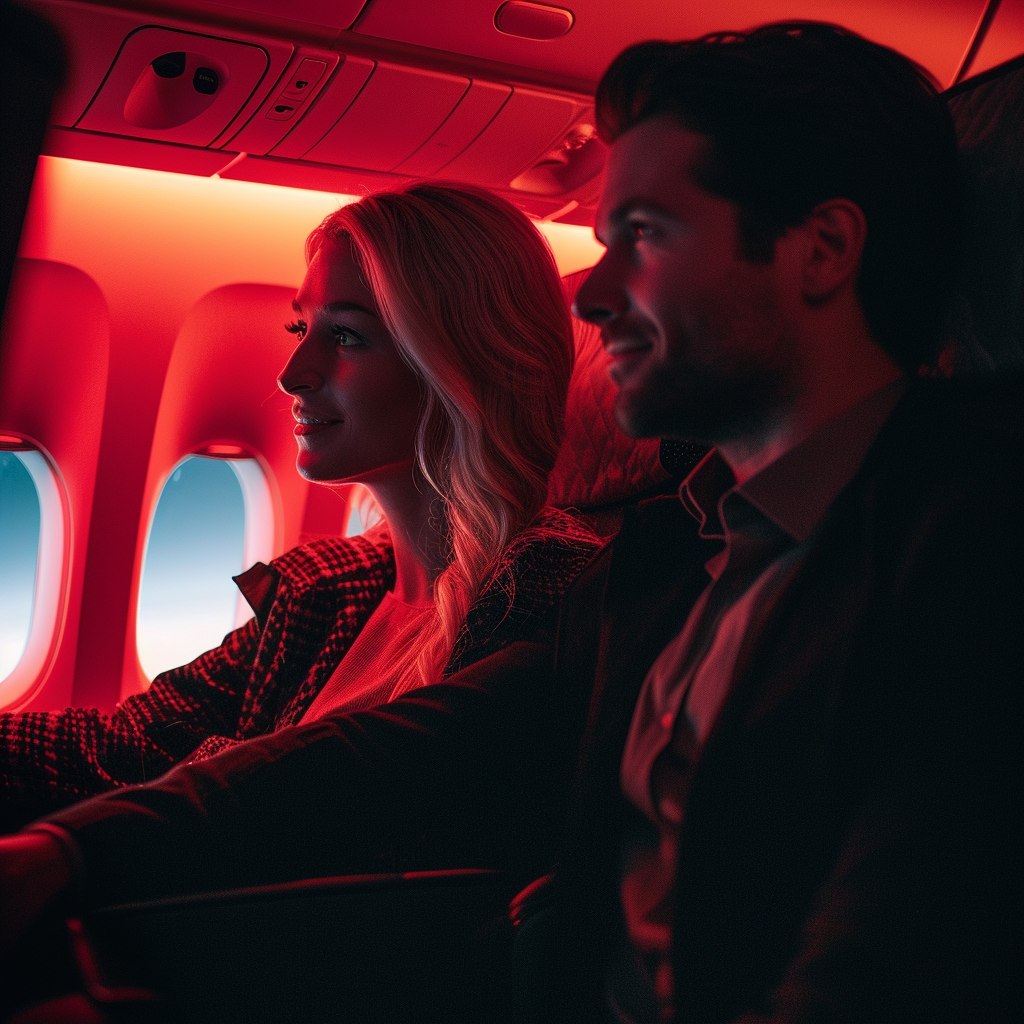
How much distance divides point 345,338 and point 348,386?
9 cm

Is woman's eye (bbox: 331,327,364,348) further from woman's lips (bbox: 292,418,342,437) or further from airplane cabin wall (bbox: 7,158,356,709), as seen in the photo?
airplane cabin wall (bbox: 7,158,356,709)

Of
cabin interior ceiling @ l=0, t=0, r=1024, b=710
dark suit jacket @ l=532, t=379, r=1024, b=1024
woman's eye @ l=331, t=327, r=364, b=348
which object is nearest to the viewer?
dark suit jacket @ l=532, t=379, r=1024, b=1024

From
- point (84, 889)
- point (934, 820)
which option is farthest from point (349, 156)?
point (934, 820)

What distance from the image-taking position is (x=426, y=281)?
1.49m

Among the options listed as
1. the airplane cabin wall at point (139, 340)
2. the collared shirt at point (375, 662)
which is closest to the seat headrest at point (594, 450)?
the collared shirt at point (375, 662)

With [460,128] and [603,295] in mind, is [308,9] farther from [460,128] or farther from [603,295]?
[603,295]

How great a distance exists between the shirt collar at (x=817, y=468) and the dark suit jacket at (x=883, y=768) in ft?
0.14

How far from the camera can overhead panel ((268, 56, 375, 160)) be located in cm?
194

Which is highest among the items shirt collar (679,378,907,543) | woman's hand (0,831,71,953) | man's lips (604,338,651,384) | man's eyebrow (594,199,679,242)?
man's eyebrow (594,199,679,242)

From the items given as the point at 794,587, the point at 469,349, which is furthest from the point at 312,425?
the point at 794,587

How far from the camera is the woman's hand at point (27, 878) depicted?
0.89m

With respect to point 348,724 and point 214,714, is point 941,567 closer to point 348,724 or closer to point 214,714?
point 348,724

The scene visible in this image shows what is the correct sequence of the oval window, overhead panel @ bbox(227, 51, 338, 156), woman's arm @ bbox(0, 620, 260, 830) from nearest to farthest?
woman's arm @ bbox(0, 620, 260, 830), overhead panel @ bbox(227, 51, 338, 156), the oval window

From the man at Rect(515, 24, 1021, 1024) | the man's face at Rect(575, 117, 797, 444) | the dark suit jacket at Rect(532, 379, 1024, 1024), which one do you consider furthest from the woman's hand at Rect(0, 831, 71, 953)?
the man's face at Rect(575, 117, 797, 444)
